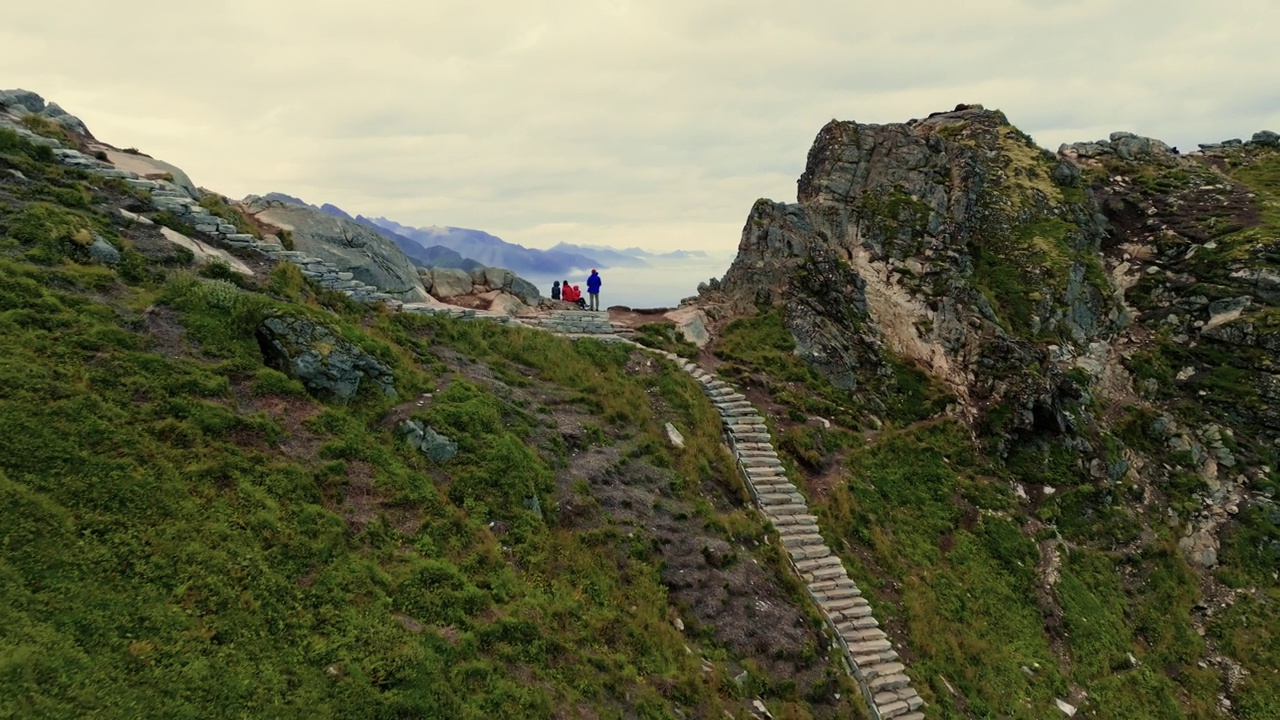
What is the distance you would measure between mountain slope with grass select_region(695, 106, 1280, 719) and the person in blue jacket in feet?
21.9

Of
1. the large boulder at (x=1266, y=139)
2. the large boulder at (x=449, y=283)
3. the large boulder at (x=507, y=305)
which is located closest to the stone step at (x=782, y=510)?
the large boulder at (x=507, y=305)

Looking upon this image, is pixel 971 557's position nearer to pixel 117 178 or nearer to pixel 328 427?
pixel 328 427

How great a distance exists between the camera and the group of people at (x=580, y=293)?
35.8m

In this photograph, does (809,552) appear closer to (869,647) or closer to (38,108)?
(869,647)

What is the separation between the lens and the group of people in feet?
117

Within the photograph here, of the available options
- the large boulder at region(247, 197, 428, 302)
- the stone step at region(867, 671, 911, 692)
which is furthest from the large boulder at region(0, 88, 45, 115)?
the stone step at region(867, 671, 911, 692)

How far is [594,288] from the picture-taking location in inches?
1412

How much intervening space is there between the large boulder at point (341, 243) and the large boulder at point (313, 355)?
11618 mm

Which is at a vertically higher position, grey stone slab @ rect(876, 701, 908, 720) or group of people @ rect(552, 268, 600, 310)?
group of people @ rect(552, 268, 600, 310)

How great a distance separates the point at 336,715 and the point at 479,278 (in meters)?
29.6

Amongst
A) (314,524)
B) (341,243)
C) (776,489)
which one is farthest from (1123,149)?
(314,524)

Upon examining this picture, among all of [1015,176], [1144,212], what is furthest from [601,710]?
[1144,212]

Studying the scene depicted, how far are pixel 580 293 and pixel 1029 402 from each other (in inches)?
931

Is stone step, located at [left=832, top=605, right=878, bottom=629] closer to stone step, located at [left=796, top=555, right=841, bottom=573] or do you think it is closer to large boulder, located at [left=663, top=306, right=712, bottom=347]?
stone step, located at [left=796, top=555, right=841, bottom=573]
